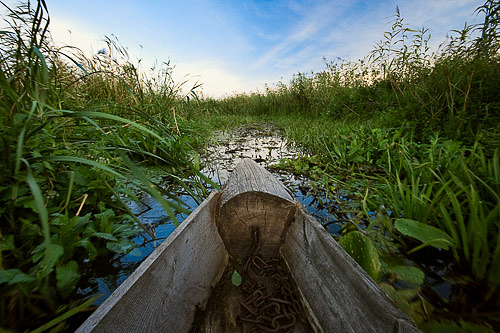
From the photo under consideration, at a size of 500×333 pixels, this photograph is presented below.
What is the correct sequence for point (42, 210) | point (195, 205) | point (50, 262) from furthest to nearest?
point (195, 205) → point (50, 262) → point (42, 210)

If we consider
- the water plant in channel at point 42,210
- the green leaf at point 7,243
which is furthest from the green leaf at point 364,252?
the green leaf at point 7,243

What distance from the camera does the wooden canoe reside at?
62 cm

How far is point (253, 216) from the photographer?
47.1 inches

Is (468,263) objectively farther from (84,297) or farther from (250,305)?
(84,297)

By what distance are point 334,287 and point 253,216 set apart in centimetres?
53

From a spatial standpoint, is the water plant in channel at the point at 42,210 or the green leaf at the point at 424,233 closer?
the water plant in channel at the point at 42,210

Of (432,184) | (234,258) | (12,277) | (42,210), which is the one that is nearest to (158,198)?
(42,210)

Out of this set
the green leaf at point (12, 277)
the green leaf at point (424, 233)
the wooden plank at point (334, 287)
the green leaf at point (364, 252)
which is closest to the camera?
the wooden plank at point (334, 287)

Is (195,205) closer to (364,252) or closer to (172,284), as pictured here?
(172,284)

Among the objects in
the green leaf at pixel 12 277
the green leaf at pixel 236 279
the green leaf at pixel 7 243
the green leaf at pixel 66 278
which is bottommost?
the green leaf at pixel 236 279

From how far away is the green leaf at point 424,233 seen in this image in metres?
1.13

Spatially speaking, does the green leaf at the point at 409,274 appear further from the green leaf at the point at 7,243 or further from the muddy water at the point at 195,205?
the green leaf at the point at 7,243

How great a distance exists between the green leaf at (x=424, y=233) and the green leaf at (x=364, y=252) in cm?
30

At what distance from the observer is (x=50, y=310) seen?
85 cm
